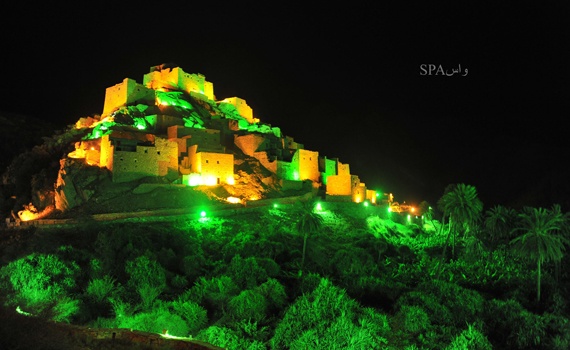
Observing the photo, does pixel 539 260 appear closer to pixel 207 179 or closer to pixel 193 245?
pixel 193 245

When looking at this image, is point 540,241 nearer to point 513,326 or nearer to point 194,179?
point 513,326

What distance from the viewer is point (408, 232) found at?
50.2 m

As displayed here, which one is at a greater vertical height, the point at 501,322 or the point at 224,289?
the point at 224,289

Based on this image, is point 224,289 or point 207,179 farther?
point 207,179

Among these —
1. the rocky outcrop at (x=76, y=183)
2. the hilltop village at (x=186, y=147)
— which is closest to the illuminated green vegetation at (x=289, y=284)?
the rocky outcrop at (x=76, y=183)

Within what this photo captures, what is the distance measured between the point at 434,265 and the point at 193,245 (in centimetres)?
2051

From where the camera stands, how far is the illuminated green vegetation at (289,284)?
21.3 m

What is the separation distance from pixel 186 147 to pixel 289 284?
69.7ft

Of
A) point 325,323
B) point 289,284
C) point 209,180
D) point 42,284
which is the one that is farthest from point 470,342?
point 209,180

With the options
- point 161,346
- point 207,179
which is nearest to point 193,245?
point 207,179

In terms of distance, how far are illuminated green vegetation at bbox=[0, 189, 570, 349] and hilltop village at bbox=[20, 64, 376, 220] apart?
19.3ft

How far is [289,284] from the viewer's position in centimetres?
2945

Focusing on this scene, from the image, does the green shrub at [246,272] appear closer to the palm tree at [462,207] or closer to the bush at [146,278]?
A: the bush at [146,278]

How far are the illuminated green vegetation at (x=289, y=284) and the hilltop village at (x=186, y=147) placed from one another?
19.3 ft
